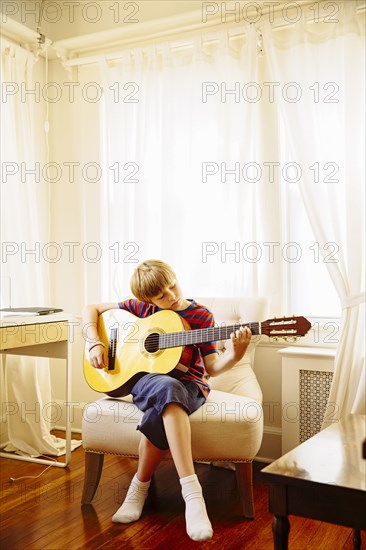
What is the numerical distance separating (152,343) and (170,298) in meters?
0.19

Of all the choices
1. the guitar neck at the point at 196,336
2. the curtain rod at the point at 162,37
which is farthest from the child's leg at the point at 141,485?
the curtain rod at the point at 162,37

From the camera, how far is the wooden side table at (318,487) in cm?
123

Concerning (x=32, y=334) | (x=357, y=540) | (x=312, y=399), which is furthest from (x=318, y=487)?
(x=32, y=334)

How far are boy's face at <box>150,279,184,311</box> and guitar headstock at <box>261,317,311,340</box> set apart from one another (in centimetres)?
42

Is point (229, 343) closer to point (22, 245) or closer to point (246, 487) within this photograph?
point (246, 487)

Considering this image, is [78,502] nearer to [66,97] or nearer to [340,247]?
[340,247]

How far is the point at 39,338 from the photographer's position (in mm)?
2666

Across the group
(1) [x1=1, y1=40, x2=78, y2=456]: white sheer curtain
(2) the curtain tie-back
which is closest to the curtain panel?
(2) the curtain tie-back

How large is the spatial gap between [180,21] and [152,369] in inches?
73.7

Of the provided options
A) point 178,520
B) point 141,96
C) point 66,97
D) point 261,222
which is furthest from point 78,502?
point 66,97

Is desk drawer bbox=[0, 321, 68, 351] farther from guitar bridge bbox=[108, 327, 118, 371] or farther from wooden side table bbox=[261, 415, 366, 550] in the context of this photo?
wooden side table bbox=[261, 415, 366, 550]

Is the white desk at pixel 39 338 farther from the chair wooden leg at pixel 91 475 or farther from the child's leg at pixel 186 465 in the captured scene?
the child's leg at pixel 186 465

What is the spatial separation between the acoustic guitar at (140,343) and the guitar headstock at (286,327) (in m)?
0.05

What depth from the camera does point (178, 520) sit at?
2082 millimetres
